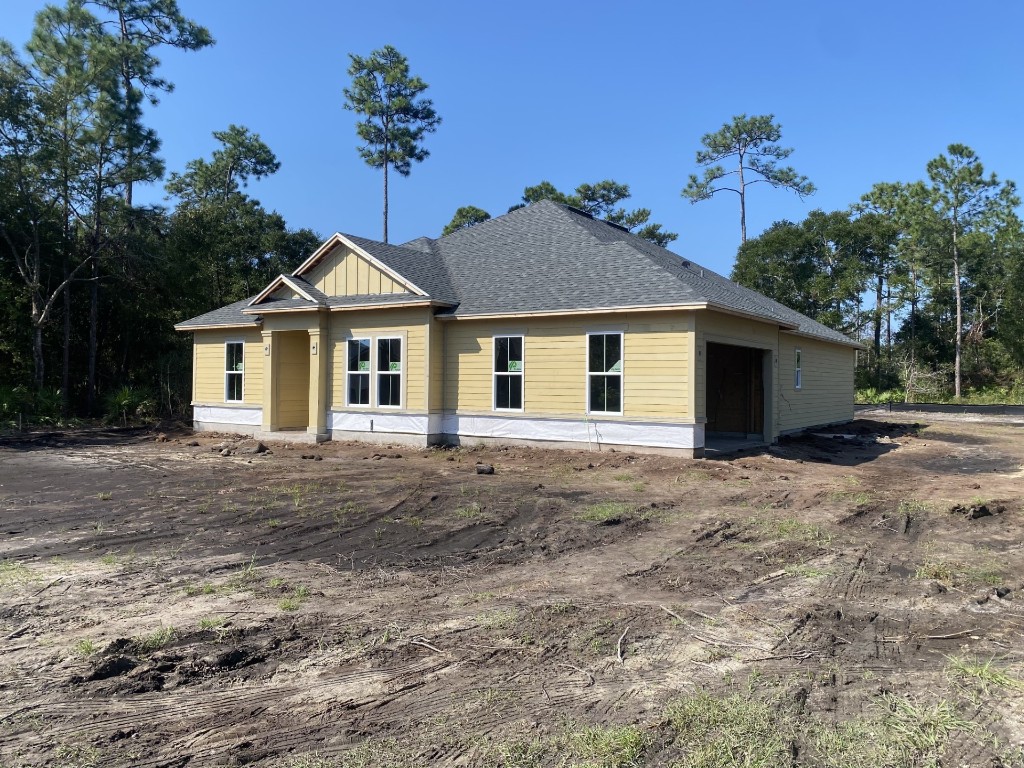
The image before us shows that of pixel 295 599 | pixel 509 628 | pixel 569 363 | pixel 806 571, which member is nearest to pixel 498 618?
pixel 509 628

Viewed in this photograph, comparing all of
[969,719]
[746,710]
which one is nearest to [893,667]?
[969,719]

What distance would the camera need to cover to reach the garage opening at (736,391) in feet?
62.5

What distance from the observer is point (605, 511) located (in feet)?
29.9

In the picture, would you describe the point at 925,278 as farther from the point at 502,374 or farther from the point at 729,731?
the point at 729,731

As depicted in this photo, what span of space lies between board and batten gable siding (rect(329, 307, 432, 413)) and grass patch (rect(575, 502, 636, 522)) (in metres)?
7.82

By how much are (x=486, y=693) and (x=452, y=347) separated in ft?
43.8

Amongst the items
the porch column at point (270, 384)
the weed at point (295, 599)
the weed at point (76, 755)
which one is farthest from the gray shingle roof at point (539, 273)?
the weed at point (76, 755)

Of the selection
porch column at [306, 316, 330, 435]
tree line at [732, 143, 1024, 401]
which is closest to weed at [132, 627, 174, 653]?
porch column at [306, 316, 330, 435]

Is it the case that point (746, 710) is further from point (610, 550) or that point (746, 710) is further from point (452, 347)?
point (452, 347)

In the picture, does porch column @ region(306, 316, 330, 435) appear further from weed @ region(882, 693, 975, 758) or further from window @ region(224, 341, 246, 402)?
weed @ region(882, 693, 975, 758)

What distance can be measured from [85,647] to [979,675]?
5526 mm

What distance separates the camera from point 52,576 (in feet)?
19.7

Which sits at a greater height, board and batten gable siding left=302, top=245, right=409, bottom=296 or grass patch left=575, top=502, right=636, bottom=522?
board and batten gable siding left=302, top=245, right=409, bottom=296

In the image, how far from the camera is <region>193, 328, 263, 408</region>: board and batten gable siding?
20281 mm
